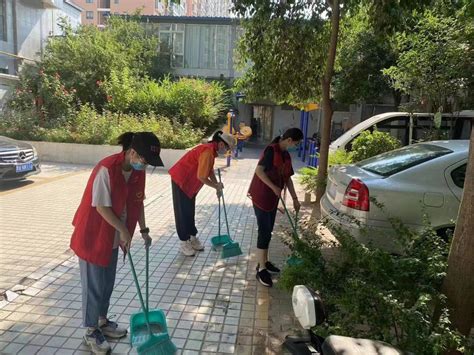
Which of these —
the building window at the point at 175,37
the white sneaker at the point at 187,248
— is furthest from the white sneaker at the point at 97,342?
the building window at the point at 175,37

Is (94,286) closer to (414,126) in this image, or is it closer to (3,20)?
(414,126)

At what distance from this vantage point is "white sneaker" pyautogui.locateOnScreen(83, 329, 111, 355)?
2.92 meters

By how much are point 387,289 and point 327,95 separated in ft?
16.7

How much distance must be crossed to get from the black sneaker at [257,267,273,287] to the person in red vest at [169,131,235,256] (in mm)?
1051

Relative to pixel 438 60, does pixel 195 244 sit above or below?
below

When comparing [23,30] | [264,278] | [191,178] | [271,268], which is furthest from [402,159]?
[23,30]

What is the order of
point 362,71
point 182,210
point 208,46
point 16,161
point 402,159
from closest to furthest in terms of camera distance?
1. point 402,159
2. point 182,210
3. point 16,161
4. point 362,71
5. point 208,46

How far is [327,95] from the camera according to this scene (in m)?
7.21

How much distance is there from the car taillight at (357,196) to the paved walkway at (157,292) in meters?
1.21

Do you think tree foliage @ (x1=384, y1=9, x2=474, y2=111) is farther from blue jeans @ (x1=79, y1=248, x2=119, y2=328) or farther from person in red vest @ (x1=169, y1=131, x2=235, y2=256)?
blue jeans @ (x1=79, y1=248, x2=119, y2=328)

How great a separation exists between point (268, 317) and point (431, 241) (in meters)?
1.54

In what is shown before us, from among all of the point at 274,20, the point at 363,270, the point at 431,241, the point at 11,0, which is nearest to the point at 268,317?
the point at 363,270

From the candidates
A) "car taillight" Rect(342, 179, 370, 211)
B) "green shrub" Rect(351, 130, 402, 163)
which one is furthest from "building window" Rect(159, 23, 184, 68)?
"car taillight" Rect(342, 179, 370, 211)

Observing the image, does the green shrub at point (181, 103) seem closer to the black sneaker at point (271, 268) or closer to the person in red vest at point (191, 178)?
the person in red vest at point (191, 178)
